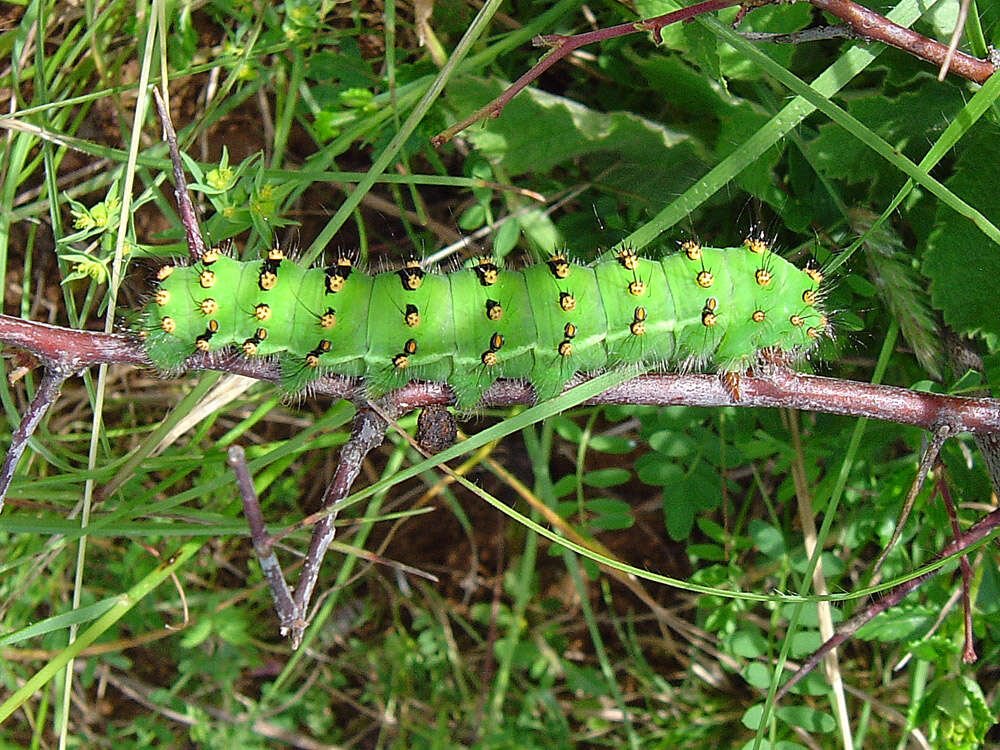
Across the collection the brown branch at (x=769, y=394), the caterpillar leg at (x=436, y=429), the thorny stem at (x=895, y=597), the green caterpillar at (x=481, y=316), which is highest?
the green caterpillar at (x=481, y=316)

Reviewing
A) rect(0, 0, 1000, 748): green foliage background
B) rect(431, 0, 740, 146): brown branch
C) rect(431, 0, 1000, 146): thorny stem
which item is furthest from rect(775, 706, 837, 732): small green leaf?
rect(431, 0, 740, 146): brown branch

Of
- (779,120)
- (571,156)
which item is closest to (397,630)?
(571,156)

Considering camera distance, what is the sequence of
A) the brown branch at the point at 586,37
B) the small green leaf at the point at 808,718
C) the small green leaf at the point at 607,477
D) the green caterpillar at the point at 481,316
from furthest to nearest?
the small green leaf at the point at 607,477
the small green leaf at the point at 808,718
the green caterpillar at the point at 481,316
the brown branch at the point at 586,37

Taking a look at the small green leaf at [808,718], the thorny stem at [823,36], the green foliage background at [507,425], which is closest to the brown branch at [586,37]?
the thorny stem at [823,36]

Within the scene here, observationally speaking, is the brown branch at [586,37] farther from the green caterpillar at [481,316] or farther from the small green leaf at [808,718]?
the small green leaf at [808,718]

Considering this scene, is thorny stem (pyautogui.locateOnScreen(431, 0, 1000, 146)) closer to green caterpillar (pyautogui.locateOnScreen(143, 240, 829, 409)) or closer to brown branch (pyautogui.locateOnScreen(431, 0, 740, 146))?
brown branch (pyautogui.locateOnScreen(431, 0, 740, 146))

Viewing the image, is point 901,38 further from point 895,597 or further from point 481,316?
point 895,597
